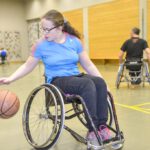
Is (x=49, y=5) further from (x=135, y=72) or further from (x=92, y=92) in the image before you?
(x=92, y=92)

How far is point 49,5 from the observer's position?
17312 millimetres

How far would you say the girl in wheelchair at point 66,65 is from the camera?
234 cm

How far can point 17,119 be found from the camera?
143 inches

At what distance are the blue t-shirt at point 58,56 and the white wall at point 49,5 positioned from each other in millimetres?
11676

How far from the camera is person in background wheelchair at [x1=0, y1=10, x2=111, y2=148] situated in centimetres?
234

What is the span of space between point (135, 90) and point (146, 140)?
307 centimetres

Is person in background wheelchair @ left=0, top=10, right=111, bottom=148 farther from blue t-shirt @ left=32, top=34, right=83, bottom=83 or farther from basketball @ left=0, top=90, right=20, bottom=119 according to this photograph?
basketball @ left=0, top=90, right=20, bottom=119

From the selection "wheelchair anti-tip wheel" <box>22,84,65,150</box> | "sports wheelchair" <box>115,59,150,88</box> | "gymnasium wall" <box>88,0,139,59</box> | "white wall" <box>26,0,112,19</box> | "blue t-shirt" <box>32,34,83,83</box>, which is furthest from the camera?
"white wall" <box>26,0,112,19</box>

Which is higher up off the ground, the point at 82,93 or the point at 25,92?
the point at 82,93

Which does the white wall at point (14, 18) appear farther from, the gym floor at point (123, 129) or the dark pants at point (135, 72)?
the gym floor at point (123, 129)

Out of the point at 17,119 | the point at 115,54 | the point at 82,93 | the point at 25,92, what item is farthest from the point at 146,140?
the point at 115,54

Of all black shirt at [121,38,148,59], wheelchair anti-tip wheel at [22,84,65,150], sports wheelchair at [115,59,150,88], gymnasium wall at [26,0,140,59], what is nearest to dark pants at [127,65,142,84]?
sports wheelchair at [115,59,150,88]

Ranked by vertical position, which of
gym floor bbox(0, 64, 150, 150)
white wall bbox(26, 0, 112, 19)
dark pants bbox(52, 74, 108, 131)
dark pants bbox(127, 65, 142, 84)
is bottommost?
gym floor bbox(0, 64, 150, 150)

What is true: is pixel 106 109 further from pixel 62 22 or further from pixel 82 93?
pixel 62 22
